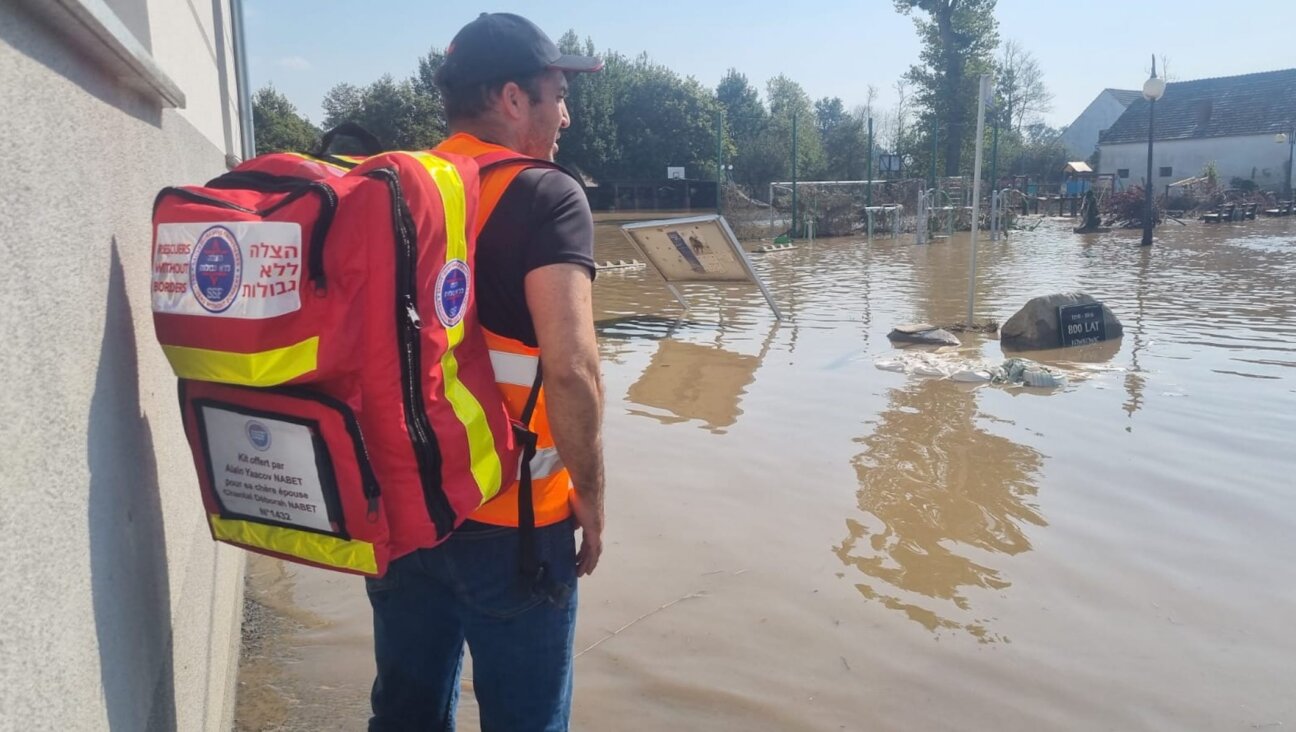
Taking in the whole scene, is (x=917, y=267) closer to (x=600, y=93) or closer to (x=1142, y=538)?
(x=1142, y=538)

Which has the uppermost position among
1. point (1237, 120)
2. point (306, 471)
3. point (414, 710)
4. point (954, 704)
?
point (1237, 120)

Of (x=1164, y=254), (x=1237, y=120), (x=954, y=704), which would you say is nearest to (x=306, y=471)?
(x=954, y=704)

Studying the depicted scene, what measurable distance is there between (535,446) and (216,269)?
662mm

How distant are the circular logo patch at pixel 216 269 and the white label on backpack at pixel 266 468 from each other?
199 millimetres

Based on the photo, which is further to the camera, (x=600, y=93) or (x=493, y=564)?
(x=600, y=93)

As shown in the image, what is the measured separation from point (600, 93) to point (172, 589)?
46971 millimetres

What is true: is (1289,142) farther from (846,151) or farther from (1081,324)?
(1081,324)

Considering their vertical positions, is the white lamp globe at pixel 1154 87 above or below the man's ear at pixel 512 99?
above

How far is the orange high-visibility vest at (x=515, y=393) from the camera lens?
1.82m

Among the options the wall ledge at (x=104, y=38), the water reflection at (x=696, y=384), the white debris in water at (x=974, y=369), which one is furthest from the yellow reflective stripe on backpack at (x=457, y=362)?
the white debris in water at (x=974, y=369)

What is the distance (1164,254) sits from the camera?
1922 cm

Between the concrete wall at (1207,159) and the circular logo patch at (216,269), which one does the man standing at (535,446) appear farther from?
the concrete wall at (1207,159)

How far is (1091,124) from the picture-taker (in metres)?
63.8

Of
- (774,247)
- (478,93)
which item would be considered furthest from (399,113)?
(478,93)
